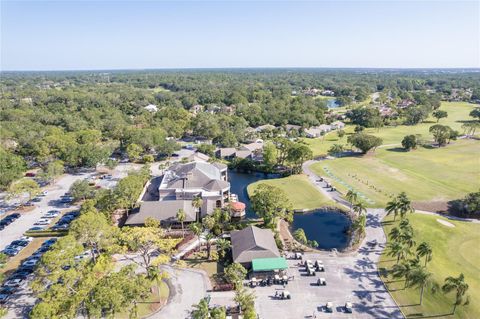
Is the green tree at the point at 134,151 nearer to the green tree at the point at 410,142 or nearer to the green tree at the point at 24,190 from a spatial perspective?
the green tree at the point at 24,190

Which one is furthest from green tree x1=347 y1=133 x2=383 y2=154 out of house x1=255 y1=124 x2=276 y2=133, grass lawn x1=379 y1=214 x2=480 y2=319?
grass lawn x1=379 y1=214 x2=480 y2=319

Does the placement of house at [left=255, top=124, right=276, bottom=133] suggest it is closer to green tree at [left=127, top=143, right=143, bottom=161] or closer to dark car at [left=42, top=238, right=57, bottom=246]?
green tree at [left=127, top=143, right=143, bottom=161]

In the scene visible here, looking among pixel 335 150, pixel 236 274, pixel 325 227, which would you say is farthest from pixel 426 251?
pixel 335 150

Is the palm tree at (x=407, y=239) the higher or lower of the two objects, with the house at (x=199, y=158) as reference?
lower

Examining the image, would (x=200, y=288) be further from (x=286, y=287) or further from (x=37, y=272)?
(x=37, y=272)

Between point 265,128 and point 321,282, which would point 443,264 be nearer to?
point 321,282

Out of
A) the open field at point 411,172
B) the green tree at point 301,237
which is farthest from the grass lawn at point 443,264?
the green tree at point 301,237
